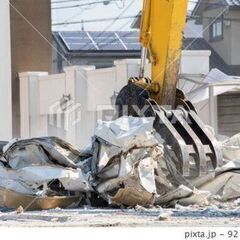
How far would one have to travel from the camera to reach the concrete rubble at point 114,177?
8.09 m

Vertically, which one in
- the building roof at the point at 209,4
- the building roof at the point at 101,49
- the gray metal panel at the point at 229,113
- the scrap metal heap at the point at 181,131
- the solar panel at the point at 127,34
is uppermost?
the building roof at the point at 209,4

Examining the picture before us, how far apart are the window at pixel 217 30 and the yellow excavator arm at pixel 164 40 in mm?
19256

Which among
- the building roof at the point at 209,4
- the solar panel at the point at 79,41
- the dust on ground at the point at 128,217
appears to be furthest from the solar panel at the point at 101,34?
the dust on ground at the point at 128,217

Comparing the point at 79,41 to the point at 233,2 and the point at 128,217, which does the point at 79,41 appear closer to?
the point at 233,2

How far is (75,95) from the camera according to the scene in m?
16.9

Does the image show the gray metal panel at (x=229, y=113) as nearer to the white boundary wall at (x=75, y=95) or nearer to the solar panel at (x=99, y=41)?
the white boundary wall at (x=75, y=95)

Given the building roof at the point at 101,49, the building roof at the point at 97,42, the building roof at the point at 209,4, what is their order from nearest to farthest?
the building roof at the point at 101,49
the building roof at the point at 97,42
the building roof at the point at 209,4

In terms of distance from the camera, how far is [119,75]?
1617cm

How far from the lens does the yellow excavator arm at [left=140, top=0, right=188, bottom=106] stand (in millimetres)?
9336

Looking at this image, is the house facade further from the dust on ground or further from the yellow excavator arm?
the dust on ground

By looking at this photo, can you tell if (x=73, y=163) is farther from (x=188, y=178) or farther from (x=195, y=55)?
(x=195, y=55)

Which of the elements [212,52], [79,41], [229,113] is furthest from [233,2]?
[229,113]

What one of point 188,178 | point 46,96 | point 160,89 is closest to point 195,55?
point 46,96

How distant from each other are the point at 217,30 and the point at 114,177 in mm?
21953
